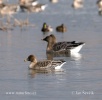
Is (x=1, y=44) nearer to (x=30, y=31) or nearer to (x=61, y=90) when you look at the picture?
(x=30, y=31)

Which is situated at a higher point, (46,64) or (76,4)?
(76,4)

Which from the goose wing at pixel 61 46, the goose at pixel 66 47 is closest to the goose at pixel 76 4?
the goose at pixel 66 47

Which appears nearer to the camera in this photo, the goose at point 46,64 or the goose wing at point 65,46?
the goose at point 46,64

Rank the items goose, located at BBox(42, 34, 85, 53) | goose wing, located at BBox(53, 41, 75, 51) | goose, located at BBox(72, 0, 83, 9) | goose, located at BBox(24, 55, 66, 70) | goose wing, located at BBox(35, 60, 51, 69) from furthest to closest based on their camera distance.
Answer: goose, located at BBox(72, 0, 83, 9) → goose wing, located at BBox(53, 41, 75, 51) → goose, located at BBox(42, 34, 85, 53) → goose wing, located at BBox(35, 60, 51, 69) → goose, located at BBox(24, 55, 66, 70)

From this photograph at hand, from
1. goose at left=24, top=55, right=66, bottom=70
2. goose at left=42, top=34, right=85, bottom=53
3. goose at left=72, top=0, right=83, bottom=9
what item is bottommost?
goose at left=24, top=55, right=66, bottom=70

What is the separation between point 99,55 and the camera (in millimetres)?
21906

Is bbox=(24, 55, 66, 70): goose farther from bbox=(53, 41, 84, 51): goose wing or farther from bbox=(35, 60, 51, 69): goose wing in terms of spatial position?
bbox=(53, 41, 84, 51): goose wing

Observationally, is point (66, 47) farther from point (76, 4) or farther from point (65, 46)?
point (76, 4)

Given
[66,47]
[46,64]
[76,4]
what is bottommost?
[46,64]

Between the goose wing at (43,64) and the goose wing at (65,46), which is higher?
the goose wing at (65,46)

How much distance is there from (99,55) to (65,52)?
151cm

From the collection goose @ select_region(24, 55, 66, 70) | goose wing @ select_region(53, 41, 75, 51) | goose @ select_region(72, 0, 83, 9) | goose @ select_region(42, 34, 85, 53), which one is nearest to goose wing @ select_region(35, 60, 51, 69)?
goose @ select_region(24, 55, 66, 70)

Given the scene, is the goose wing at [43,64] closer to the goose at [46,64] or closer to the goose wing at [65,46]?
the goose at [46,64]

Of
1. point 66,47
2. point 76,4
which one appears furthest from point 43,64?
point 76,4
